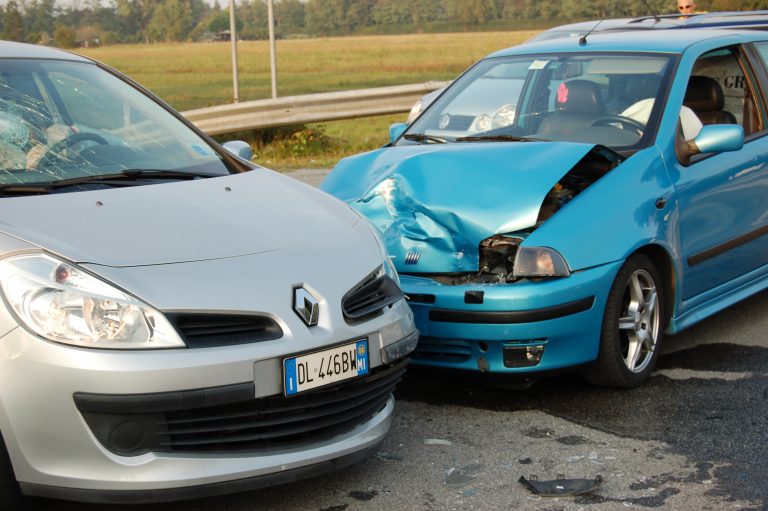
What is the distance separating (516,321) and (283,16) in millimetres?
50554

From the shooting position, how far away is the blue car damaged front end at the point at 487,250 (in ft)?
14.2

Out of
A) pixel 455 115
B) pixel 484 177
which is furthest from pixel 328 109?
pixel 484 177

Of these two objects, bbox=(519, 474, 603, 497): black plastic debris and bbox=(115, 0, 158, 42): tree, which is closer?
bbox=(519, 474, 603, 497): black plastic debris

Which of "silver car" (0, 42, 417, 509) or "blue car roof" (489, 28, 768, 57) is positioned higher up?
"blue car roof" (489, 28, 768, 57)

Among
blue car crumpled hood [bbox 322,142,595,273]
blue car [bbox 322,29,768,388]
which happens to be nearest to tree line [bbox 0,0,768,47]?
blue car [bbox 322,29,768,388]

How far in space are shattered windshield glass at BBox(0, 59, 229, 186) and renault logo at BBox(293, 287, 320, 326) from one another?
101 cm

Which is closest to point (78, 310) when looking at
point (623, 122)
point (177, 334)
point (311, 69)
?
point (177, 334)

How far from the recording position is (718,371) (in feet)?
16.5

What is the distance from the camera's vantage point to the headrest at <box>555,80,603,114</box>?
546 centimetres

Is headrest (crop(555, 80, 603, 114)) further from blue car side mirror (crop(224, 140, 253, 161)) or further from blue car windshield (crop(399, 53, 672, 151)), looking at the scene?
blue car side mirror (crop(224, 140, 253, 161))

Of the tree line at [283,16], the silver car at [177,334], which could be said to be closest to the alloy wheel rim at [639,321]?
the silver car at [177,334]

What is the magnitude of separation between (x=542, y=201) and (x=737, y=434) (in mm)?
1221

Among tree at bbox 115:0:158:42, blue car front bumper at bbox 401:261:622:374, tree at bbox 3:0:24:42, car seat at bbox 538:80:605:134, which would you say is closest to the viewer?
blue car front bumper at bbox 401:261:622:374

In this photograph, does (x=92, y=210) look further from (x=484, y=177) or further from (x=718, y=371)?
(x=718, y=371)
